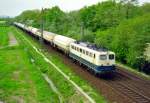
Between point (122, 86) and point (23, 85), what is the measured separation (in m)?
10.2

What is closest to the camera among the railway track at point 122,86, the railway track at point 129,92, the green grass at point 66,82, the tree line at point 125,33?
the railway track at point 129,92

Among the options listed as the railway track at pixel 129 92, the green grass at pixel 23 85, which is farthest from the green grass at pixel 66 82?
the railway track at pixel 129 92

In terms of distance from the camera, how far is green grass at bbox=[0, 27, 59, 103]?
98.5ft

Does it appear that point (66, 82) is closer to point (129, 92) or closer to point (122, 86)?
point (122, 86)

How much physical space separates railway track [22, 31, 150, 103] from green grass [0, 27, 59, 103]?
13.9ft

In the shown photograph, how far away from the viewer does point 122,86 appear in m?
32.0

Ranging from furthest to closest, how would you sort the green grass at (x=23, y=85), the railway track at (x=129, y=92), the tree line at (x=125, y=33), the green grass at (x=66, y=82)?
the tree line at (x=125, y=33) → the green grass at (x=23, y=85) → the green grass at (x=66, y=82) → the railway track at (x=129, y=92)

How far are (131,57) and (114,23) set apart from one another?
29.3 metres

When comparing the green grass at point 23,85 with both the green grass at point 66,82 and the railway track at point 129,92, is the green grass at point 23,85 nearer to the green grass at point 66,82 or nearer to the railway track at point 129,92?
the green grass at point 66,82

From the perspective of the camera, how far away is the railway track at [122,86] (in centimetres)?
2731

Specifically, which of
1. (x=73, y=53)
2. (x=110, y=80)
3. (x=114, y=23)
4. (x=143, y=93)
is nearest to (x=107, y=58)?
(x=110, y=80)

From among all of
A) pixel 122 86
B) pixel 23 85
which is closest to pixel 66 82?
pixel 23 85

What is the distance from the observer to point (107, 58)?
1384 inches

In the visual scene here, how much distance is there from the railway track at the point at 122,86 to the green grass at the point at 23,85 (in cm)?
424
